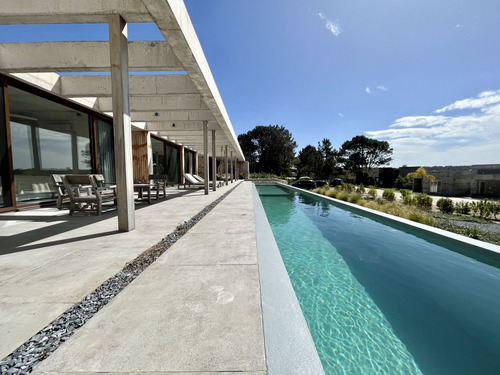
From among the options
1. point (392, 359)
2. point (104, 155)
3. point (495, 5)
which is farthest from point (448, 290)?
point (104, 155)

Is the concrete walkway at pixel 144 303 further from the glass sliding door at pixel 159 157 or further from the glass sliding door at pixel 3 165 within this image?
the glass sliding door at pixel 159 157

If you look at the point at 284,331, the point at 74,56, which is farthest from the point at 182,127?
the point at 284,331

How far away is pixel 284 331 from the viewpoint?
136cm

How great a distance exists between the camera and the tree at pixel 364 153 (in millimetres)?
46000

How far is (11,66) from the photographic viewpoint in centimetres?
496

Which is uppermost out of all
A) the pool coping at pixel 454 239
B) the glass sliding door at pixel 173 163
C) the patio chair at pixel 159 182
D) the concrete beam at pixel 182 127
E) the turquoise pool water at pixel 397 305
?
the concrete beam at pixel 182 127

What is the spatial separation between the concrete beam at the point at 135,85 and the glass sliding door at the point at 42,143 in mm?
932

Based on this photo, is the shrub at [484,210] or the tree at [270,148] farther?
the tree at [270,148]

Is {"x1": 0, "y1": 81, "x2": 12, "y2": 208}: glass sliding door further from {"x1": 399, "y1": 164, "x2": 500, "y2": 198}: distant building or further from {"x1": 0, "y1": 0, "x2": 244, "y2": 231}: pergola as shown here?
{"x1": 399, "y1": 164, "x2": 500, "y2": 198}: distant building

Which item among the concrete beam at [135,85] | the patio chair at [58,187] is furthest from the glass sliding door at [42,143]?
the patio chair at [58,187]

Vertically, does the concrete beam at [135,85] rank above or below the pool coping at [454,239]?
above

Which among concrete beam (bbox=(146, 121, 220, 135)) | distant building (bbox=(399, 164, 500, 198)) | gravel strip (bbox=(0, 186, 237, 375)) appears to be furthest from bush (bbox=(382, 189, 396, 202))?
distant building (bbox=(399, 164, 500, 198))

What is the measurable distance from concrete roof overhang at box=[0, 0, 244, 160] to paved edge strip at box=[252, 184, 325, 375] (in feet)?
12.2

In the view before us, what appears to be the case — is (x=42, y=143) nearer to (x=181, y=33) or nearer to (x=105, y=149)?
(x=105, y=149)
